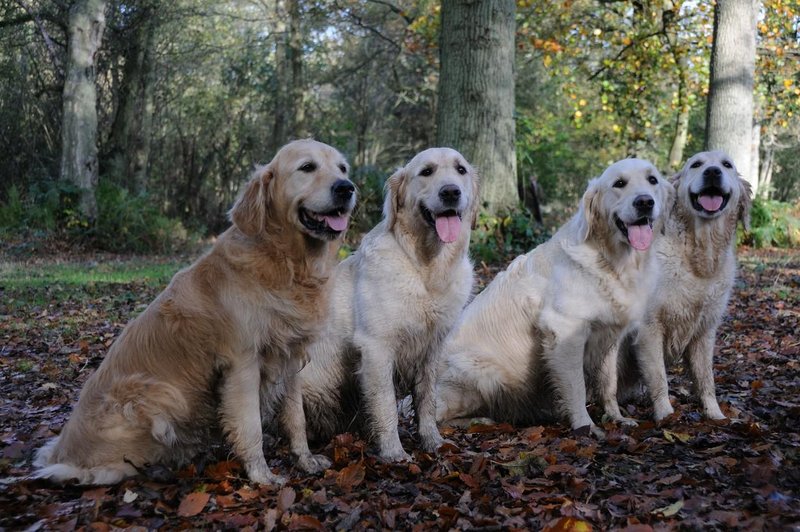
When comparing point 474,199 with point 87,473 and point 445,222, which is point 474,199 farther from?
point 87,473

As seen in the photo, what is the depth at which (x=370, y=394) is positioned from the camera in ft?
13.4

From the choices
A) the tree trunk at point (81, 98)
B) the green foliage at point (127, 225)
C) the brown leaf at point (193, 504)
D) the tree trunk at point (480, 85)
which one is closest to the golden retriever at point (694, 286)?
the brown leaf at point (193, 504)

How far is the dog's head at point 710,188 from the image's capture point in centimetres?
488

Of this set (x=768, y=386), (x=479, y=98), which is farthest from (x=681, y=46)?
(x=768, y=386)

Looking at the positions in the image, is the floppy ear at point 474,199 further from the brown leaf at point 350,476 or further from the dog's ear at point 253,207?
the brown leaf at point 350,476

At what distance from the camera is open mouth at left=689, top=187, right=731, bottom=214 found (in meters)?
4.87

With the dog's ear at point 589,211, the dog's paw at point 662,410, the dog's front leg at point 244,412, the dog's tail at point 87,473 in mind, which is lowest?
the dog's tail at point 87,473

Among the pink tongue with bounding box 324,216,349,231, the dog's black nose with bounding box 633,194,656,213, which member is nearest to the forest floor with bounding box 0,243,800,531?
the pink tongue with bounding box 324,216,349,231

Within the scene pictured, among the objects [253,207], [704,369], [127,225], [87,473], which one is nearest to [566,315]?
[704,369]

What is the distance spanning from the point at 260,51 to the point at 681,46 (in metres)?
13.8

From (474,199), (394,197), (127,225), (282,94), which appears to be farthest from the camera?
(282,94)

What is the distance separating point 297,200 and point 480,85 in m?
6.64

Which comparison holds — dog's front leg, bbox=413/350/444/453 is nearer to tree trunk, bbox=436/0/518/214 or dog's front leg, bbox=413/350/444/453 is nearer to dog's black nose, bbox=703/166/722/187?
dog's black nose, bbox=703/166/722/187

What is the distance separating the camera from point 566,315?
179 inches
